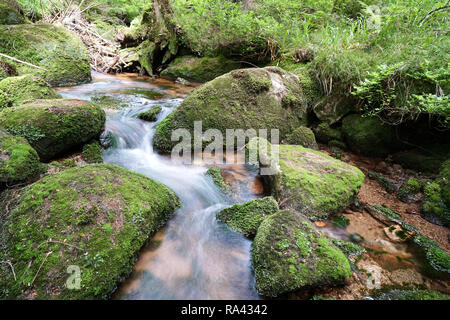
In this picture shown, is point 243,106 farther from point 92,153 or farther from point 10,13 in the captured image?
point 10,13

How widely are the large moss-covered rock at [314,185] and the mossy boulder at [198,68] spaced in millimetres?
5223

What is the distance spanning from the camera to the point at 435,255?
8.80 ft

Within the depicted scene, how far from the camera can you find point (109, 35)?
11.8 m

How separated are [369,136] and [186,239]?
421 cm

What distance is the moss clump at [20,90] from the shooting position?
4.25 meters

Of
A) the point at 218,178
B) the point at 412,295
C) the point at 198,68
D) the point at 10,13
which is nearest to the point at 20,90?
the point at 218,178

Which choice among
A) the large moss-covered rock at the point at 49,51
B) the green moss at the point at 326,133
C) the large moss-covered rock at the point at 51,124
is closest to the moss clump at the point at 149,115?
the large moss-covered rock at the point at 51,124

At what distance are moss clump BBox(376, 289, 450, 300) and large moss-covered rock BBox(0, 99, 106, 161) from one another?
14.7 feet

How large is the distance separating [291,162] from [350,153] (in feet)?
7.01

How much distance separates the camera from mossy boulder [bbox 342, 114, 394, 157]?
4.73 metres

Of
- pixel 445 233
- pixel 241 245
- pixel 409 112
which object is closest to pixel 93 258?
pixel 241 245

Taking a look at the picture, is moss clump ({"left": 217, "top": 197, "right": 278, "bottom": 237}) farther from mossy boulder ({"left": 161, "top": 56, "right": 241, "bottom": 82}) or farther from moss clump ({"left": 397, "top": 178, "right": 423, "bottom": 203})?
mossy boulder ({"left": 161, "top": 56, "right": 241, "bottom": 82})

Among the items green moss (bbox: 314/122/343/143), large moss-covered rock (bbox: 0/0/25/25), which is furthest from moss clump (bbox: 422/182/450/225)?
large moss-covered rock (bbox: 0/0/25/25)
